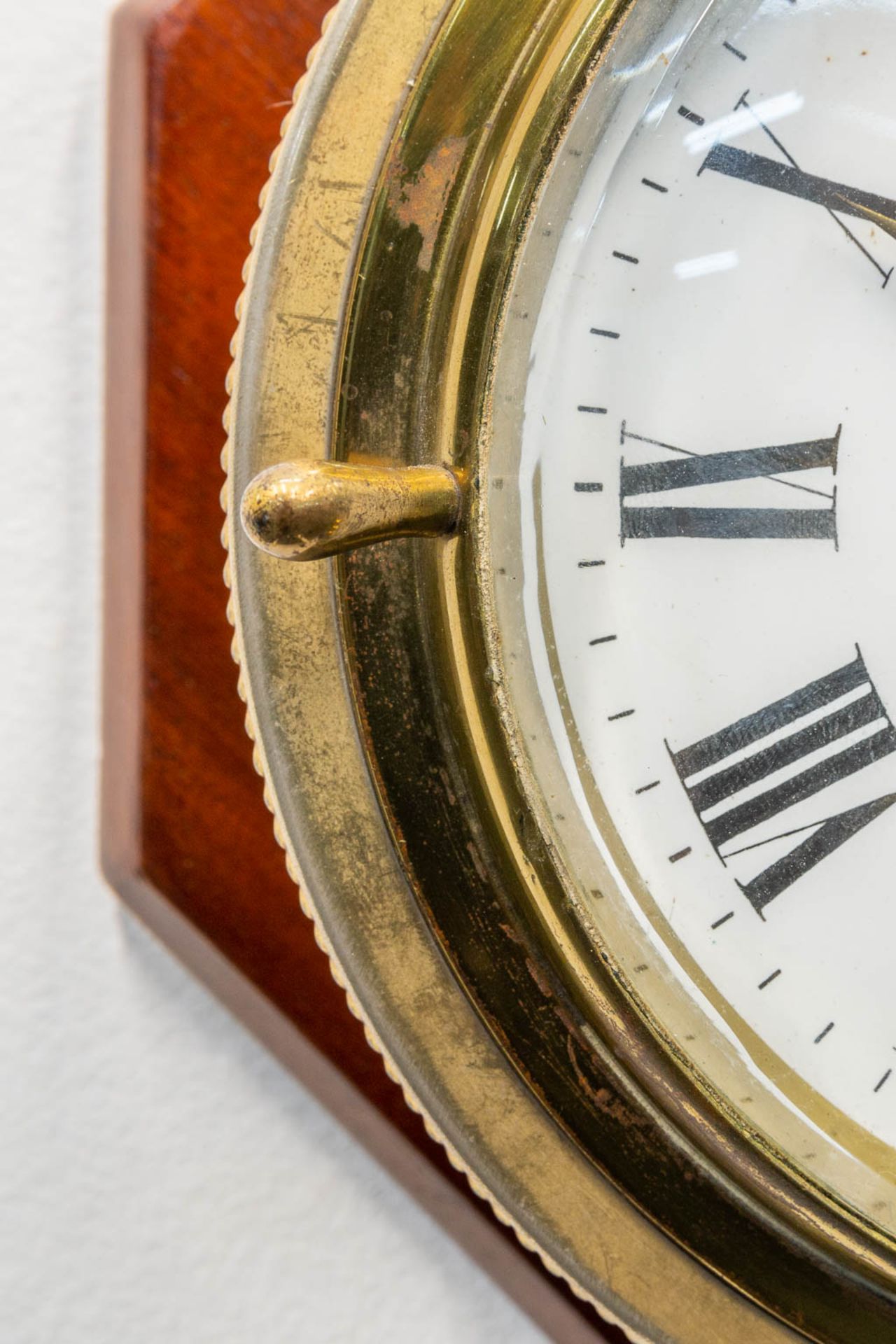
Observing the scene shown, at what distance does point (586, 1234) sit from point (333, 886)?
108mm

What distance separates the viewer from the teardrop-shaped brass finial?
242 mm

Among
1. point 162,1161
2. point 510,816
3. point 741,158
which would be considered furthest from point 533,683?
point 162,1161

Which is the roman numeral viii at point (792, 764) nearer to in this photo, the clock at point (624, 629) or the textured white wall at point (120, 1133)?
the clock at point (624, 629)

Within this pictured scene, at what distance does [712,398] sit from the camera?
300 millimetres

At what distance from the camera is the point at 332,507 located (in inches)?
9.7

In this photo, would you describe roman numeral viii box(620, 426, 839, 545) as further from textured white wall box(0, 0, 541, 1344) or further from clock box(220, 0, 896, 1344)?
textured white wall box(0, 0, 541, 1344)

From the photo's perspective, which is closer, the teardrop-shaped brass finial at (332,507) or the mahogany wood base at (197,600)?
the teardrop-shaped brass finial at (332,507)

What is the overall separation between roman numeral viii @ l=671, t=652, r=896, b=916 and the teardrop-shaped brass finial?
9cm

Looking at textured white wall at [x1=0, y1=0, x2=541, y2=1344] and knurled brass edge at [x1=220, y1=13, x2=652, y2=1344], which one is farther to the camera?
textured white wall at [x1=0, y1=0, x2=541, y2=1344]

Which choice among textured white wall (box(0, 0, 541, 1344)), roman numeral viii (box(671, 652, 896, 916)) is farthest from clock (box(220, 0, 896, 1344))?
textured white wall (box(0, 0, 541, 1344))

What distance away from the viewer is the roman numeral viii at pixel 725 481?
30 cm

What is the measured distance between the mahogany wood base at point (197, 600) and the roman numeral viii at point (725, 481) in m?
0.15

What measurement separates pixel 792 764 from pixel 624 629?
0.18 ft

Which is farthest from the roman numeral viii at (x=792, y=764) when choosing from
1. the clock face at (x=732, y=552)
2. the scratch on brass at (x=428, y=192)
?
the scratch on brass at (x=428, y=192)
